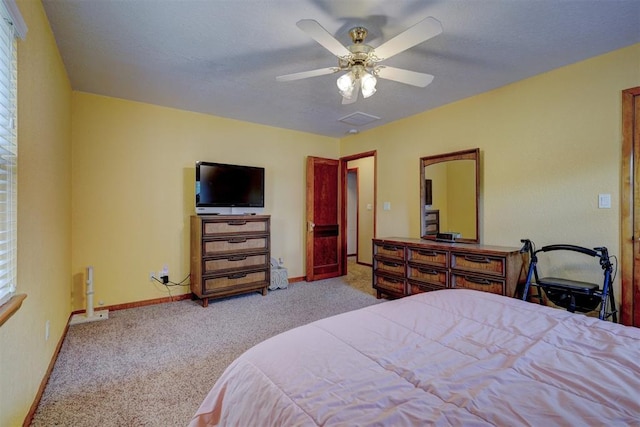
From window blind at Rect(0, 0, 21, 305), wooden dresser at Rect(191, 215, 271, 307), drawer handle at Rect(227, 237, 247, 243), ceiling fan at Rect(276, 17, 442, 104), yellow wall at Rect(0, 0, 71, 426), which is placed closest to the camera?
window blind at Rect(0, 0, 21, 305)

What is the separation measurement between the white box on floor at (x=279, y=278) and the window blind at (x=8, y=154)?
9.88 feet

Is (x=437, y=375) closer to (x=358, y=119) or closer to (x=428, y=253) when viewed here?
(x=428, y=253)

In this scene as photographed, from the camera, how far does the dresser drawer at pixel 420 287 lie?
326cm

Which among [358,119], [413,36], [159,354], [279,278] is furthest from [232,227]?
[413,36]

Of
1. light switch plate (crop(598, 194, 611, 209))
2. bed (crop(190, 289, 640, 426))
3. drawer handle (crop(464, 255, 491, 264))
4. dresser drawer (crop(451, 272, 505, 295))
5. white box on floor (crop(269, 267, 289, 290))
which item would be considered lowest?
white box on floor (crop(269, 267, 289, 290))

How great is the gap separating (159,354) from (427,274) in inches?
107

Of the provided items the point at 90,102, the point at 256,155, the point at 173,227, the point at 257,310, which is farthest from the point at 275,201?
the point at 90,102

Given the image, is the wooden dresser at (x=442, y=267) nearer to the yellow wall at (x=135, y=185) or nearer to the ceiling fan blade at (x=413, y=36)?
the ceiling fan blade at (x=413, y=36)

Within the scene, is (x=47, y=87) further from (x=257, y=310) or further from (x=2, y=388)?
(x=257, y=310)

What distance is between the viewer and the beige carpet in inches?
68.2

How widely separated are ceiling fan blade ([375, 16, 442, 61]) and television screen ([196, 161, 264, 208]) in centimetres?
256

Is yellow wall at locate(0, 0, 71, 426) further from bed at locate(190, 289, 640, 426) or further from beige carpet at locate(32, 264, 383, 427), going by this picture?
bed at locate(190, 289, 640, 426)

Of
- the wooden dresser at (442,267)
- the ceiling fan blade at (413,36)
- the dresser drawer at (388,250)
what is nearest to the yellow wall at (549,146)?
the wooden dresser at (442,267)

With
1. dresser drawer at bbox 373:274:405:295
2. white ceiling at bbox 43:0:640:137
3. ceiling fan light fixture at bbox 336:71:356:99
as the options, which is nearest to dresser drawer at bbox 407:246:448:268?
dresser drawer at bbox 373:274:405:295
